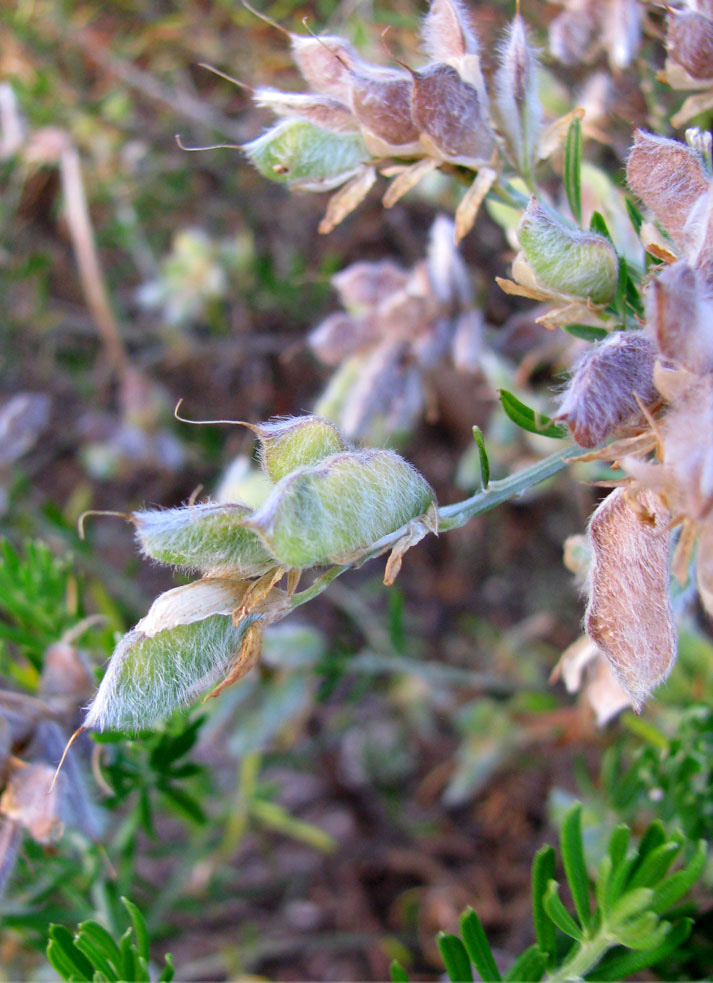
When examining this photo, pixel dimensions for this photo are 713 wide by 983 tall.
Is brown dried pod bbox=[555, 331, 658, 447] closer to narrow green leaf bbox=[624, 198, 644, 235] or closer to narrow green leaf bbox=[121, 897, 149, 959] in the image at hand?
narrow green leaf bbox=[624, 198, 644, 235]

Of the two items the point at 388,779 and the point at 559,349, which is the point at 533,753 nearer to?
the point at 388,779

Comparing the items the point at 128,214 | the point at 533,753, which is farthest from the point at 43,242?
the point at 533,753

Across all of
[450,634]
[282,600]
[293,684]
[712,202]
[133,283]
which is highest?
[712,202]

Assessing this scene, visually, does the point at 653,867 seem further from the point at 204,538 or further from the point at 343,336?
the point at 343,336

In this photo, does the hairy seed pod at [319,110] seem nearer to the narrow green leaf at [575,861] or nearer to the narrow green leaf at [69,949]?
the narrow green leaf at [575,861]

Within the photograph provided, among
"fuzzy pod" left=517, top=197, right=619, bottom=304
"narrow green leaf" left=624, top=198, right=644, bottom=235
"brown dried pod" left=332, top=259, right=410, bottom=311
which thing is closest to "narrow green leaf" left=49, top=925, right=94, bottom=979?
"fuzzy pod" left=517, top=197, right=619, bottom=304

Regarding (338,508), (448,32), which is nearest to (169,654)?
(338,508)
